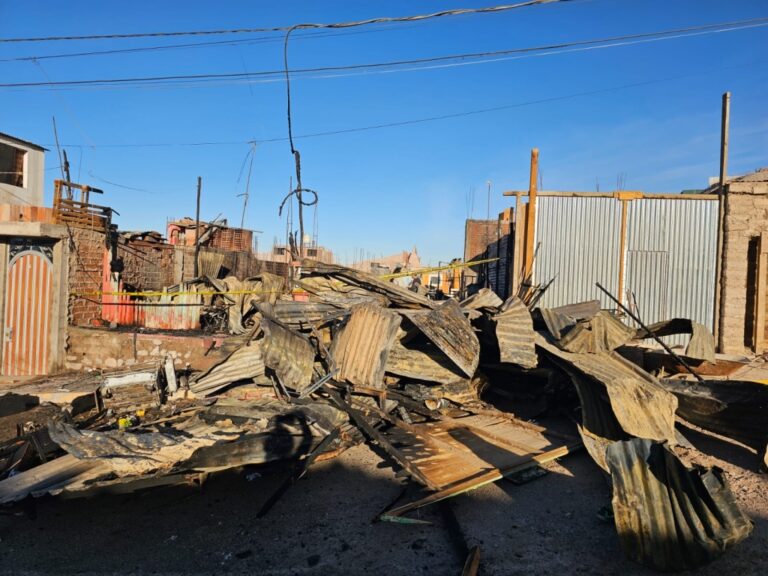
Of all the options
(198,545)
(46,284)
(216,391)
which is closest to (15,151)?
(46,284)

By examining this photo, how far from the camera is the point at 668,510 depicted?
3129mm

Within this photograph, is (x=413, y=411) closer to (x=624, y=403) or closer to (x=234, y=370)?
(x=624, y=403)

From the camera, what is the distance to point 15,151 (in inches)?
701

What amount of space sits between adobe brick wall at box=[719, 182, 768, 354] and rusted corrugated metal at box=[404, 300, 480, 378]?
21.6ft

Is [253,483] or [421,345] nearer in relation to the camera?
[253,483]

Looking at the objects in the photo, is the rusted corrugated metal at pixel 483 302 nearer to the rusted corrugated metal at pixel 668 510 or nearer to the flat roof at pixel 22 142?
the rusted corrugated metal at pixel 668 510

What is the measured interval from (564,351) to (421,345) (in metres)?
1.90

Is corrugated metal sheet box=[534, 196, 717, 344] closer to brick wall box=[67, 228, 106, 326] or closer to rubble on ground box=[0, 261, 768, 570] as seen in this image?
rubble on ground box=[0, 261, 768, 570]

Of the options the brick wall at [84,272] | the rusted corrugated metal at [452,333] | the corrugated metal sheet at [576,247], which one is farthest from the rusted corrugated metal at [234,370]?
the corrugated metal sheet at [576,247]

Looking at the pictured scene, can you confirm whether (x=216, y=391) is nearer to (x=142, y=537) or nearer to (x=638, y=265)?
(x=142, y=537)

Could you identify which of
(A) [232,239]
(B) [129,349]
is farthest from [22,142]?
(B) [129,349]

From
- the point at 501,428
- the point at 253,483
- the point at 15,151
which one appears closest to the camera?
the point at 253,483

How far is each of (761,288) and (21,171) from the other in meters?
23.4

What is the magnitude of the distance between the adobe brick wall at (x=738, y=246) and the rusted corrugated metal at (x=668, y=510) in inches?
301
